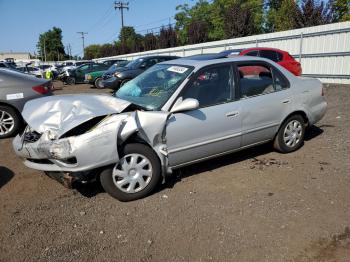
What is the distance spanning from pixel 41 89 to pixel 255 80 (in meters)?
4.72

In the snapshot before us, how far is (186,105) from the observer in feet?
13.0

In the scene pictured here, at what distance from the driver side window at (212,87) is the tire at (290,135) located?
1263 millimetres

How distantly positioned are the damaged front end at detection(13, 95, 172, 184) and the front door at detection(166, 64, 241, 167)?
201 millimetres

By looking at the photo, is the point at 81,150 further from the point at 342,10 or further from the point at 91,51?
the point at 91,51

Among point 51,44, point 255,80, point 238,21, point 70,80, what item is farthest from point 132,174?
point 51,44

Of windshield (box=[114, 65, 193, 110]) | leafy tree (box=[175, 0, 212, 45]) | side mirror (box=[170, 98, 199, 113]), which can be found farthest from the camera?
leafy tree (box=[175, 0, 212, 45])

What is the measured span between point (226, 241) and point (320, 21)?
885 inches

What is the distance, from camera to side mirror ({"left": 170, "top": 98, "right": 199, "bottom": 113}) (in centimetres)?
393

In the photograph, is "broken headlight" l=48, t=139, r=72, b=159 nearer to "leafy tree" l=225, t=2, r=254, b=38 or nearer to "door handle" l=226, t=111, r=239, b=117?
"door handle" l=226, t=111, r=239, b=117

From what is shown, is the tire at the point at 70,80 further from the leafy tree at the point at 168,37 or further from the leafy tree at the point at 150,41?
the leafy tree at the point at 150,41

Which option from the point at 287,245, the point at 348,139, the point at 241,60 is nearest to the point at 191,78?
the point at 241,60

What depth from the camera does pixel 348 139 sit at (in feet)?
19.6

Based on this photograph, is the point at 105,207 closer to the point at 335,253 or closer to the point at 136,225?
the point at 136,225

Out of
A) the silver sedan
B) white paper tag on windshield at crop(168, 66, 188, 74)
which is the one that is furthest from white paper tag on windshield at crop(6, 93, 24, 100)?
white paper tag on windshield at crop(168, 66, 188, 74)
